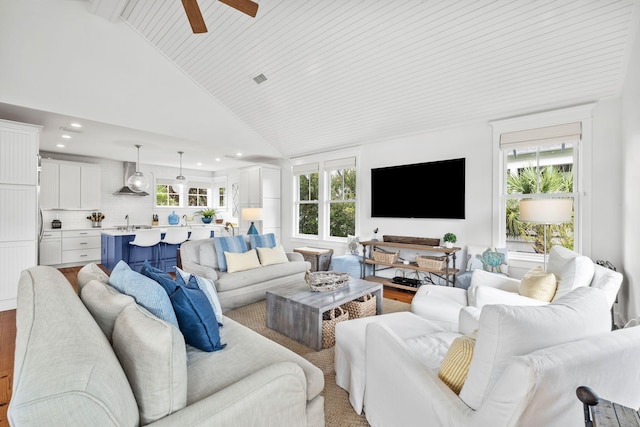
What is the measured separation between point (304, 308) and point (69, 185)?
6.51 m

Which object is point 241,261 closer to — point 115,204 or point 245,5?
point 245,5

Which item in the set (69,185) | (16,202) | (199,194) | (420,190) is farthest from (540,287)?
(199,194)

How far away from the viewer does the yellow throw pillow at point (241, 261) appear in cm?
357

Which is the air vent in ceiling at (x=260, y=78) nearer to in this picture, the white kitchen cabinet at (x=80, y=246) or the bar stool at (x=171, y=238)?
the bar stool at (x=171, y=238)

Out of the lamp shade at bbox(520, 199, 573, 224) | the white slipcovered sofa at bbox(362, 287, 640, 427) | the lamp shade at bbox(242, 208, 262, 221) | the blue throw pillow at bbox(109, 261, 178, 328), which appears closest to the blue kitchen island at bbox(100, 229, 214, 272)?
the lamp shade at bbox(242, 208, 262, 221)

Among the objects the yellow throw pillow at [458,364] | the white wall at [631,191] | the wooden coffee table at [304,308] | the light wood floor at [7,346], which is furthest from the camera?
the wooden coffee table at [304,308]

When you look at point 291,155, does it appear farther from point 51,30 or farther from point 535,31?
point 535,31

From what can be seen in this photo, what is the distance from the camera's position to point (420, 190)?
4500 mm

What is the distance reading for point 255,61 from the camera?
3742 millimetres

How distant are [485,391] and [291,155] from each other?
19.1 feet

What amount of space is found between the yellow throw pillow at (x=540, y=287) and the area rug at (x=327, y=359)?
4.85 ft

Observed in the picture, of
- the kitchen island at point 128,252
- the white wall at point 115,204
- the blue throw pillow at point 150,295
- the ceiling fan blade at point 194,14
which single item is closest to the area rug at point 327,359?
the blue throw pillow at point 150,295

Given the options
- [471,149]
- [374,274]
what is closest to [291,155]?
[374,274]

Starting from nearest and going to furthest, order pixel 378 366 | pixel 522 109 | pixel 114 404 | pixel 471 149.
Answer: pixel 114 404 < pixel 378 366 < pixel 522 109 < pixel 471 149
